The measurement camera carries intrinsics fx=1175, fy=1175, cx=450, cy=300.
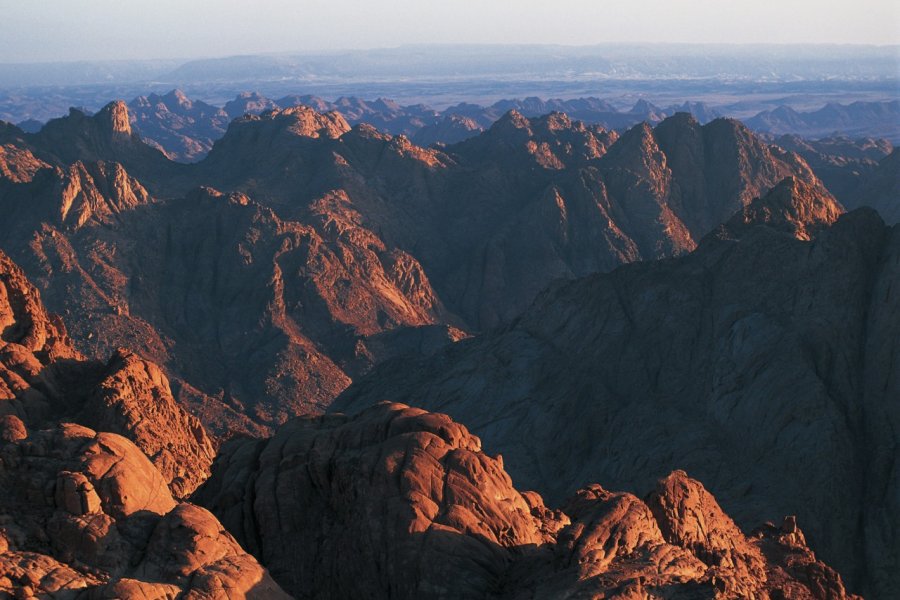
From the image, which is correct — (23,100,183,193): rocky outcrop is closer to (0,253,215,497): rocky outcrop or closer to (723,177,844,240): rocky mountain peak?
(723,177,844,240): rocky mountain peak

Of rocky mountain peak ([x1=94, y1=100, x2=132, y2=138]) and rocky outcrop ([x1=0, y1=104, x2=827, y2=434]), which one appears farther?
rocky mountain peak ([x1=94, y1=100, x2=132, y2=138])

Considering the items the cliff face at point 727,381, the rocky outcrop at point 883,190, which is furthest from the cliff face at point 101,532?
the rocky outcrop at point 883,190

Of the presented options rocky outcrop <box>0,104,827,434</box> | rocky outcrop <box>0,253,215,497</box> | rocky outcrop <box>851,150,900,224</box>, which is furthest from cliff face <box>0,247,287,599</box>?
rocky outcrop <box>851,150,900,224</box>

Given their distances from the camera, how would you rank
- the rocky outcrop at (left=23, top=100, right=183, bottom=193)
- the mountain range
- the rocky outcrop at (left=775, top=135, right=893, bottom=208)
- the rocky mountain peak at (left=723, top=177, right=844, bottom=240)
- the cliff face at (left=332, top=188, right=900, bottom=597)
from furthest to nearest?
the rocky outcrop at (left=775, top=135, right=893, bottom=208) → the rocky outcrop at (left=23, top=100, right=183, bottom=193) → the rocky mountain peak at (left=723, top=177, right=844, bottom=240) → the cliff face at (left=332, top=188, right=900, bottom=597) → the mountain range

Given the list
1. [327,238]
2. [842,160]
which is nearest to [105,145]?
[327,238]

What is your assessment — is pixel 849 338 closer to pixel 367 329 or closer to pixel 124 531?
pixel 124 531

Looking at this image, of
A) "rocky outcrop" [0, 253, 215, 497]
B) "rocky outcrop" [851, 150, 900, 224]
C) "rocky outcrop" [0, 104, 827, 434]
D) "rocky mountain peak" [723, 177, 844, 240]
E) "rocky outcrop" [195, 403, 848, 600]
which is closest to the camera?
"rocky outcrop" [195, 403, 848, 600]

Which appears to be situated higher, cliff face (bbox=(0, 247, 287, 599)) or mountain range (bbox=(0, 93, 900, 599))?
cliff face (bbox=(0, 247, 287, 599))
